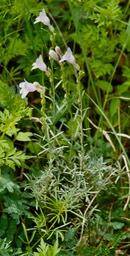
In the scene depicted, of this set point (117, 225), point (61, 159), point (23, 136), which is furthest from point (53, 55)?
point (117, 225)

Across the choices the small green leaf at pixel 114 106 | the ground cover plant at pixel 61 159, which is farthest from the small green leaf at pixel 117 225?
the small green leaf at pixel 114 106

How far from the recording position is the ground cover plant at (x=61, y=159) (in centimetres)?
221

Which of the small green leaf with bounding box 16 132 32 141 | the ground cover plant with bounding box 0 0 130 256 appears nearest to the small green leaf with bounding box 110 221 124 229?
the ground cover plant with bounding box 0 0 130 256

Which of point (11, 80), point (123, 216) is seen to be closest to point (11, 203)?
point (123, 216)

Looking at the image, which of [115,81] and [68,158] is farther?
[115,81]

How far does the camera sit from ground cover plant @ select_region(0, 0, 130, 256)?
221cm

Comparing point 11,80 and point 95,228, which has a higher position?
point 11,80

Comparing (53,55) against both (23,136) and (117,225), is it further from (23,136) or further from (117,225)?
(117,225)

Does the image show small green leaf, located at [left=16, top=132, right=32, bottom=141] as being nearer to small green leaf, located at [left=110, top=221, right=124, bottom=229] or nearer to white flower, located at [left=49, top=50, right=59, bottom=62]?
white flower, located at [left=49, top=50, right=59, bottom=62]

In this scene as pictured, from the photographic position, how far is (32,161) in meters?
2.58

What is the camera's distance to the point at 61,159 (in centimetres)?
243

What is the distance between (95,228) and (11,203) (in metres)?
0.33

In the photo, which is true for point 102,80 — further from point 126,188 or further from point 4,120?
point 4,120

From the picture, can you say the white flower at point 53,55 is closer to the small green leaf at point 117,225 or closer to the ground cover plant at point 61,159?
the ground cover plant at point 61,159
